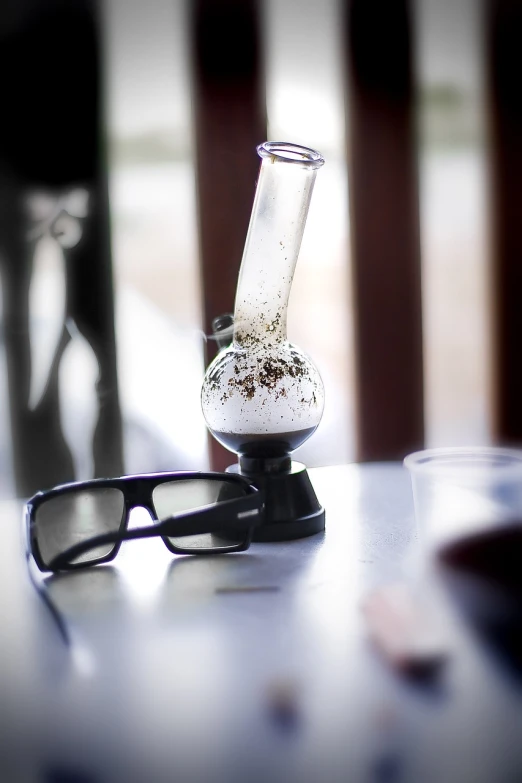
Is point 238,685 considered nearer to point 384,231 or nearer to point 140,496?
point 140,496

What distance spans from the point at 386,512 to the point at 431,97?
88.5 inches

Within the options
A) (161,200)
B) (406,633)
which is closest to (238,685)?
(406,633)

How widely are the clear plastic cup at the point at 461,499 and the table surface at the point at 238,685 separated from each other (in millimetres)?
54

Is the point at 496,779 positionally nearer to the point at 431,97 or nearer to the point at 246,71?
the point at 246,71

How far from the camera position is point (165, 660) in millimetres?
485

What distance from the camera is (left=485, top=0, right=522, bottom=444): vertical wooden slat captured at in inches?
103

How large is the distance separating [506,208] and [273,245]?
2.25m

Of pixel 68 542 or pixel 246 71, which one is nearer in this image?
pixel 68 542

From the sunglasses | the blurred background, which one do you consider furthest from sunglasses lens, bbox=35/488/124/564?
the blurred background

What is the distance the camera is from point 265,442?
2.46ft

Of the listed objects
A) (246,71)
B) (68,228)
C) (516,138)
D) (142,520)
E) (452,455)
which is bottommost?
(142,520)

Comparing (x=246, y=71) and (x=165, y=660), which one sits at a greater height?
(x=246, y=71)

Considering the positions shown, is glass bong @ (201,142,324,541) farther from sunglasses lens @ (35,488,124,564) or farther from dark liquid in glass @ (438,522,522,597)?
dark liquid in glass @ (438,522,522,597)

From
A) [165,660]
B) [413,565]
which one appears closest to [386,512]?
[413,565]
